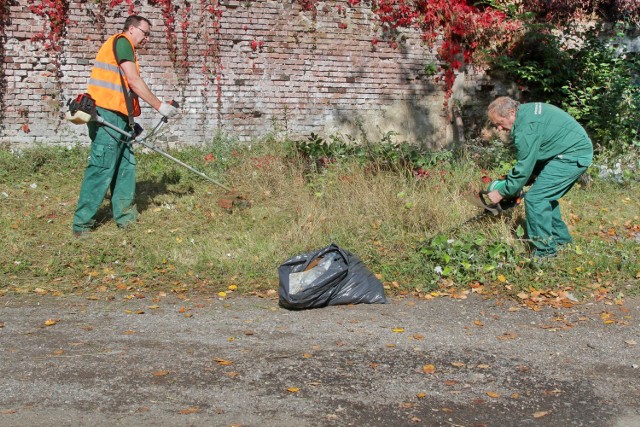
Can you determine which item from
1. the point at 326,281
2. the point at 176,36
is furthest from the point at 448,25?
the point at 326,281

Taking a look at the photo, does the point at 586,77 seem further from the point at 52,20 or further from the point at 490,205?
the point at 52,20

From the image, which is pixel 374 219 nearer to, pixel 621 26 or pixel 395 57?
pixel 395 57

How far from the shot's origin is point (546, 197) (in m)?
6.69

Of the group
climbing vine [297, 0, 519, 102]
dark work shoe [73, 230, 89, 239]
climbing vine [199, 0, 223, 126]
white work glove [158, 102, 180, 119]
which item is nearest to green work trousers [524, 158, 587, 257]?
white work glove [158, 102, 180, 119]

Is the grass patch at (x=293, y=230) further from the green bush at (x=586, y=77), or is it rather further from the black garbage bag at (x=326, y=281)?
the green bush at (x=586, y=77)

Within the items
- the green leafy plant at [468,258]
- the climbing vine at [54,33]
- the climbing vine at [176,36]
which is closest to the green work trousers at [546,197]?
the green leafy plant at [468,258]

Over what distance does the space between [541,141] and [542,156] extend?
168mm

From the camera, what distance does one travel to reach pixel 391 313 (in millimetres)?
5926

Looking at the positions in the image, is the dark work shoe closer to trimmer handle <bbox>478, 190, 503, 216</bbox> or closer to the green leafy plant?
→ the green leafy plant

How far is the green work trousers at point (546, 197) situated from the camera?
21.9 feet

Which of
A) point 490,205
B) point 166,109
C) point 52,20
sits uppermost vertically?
point 52,20

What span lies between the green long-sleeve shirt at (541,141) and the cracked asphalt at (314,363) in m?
1.24

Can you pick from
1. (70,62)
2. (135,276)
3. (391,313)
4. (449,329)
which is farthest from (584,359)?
(70,62)

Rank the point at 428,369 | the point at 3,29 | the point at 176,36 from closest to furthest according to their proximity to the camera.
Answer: the point at 428,369, the point at 3,29, the point at 176,36
